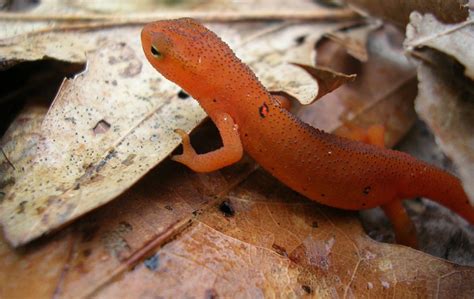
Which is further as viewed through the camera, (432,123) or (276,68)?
(276,68)

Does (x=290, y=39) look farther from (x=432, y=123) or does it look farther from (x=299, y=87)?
(x=432, y=123)

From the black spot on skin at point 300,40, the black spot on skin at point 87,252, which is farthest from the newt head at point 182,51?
the black spot on skin at point 87,252

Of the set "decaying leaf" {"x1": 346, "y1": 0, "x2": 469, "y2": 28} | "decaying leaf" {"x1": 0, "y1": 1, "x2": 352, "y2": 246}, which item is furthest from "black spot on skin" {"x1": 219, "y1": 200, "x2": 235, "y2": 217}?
"decaying leaf" {"x1": 346, "y1": 0, "x2": 469, "y2": 28}

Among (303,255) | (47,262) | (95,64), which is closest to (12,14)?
(95,64)

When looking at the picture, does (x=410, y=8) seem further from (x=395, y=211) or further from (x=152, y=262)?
(x=152, y=262)

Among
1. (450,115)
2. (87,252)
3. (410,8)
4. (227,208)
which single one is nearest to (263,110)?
(227,208)

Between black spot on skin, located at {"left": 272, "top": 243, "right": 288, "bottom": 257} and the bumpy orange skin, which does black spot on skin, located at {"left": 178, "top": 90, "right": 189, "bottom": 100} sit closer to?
the bumpy orange skin

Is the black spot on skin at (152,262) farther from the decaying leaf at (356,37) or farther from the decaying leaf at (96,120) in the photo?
the decaying leaf at (356,37)

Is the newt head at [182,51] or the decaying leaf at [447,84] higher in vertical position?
the newt head at [182,51]
